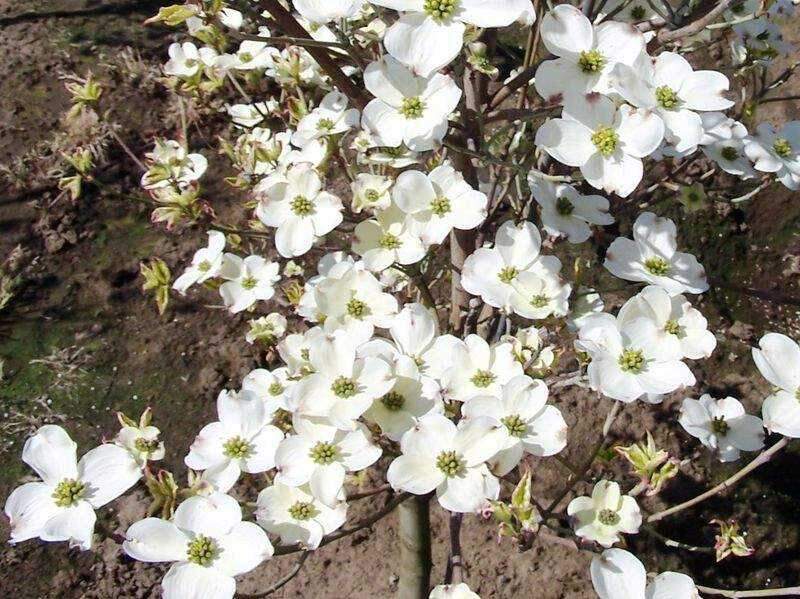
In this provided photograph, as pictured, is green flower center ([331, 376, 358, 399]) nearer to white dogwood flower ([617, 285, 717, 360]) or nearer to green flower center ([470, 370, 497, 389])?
green flower center ([470, 370, 497, 389])

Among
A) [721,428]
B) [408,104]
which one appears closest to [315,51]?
[408,104]

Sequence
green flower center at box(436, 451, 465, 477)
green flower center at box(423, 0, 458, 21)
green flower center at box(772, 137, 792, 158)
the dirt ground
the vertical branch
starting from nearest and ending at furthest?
green flower center at box(423, 0, 458, 21) → green flower center at box(436, 451, 465, 477) → green flower center at box(772, 137, 792, 158) → the vertical branch → the dirt ground

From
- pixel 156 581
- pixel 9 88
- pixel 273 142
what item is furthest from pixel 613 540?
pixel 9 88

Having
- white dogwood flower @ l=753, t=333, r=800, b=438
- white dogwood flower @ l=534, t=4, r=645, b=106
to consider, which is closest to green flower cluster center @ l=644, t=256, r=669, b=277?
white dogwood flower @ l=753, t=333, r=800, b=438

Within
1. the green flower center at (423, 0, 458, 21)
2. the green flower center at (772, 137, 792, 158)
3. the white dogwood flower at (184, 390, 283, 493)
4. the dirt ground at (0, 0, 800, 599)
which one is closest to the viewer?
the green flower center at (423, 0, 458, 21)

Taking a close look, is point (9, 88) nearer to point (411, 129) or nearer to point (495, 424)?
point (411, 129)

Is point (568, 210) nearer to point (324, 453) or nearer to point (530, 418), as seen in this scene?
point (530, 418)
